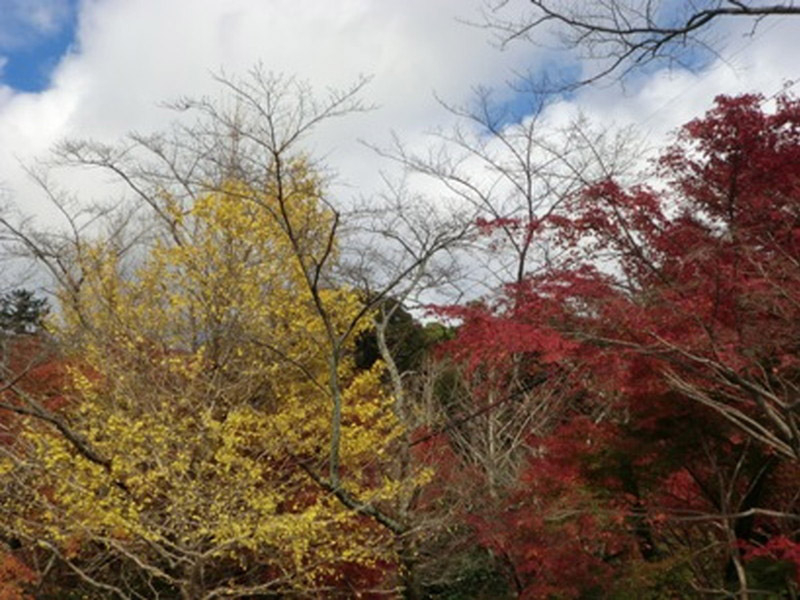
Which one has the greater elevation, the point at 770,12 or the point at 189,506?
the point at 770,12

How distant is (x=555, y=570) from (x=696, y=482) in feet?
8.50

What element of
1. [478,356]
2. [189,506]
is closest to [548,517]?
[478,356]

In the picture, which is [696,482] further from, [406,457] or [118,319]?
[118,319]

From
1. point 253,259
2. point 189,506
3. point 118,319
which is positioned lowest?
point 189,506

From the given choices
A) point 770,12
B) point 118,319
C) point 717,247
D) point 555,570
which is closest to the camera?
point 770,12

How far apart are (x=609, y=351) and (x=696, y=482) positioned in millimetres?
1847

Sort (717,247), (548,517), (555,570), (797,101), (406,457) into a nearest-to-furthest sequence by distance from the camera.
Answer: (717,247) → (797,101) → (548,517) → (555,570) → (406,457)

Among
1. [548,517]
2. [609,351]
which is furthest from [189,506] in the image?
[609,351]

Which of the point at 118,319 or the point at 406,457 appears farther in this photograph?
the point at 406,457

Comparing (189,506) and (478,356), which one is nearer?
(478,356)

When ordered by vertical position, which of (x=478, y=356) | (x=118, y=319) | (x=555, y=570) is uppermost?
(x=118, y=319)

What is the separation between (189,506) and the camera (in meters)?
7.55

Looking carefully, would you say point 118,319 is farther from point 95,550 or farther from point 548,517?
point 548,517

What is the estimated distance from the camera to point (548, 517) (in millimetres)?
7332
